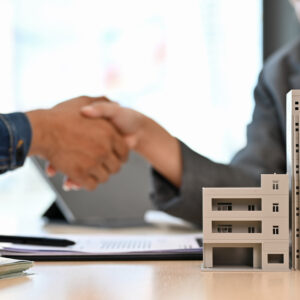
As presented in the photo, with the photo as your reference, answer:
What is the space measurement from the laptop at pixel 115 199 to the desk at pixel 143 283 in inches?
29.4

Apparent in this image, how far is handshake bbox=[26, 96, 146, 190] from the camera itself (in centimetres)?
142

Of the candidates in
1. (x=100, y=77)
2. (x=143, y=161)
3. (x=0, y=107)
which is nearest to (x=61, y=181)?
(x=143, y=161)

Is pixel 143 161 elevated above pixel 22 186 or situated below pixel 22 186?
above

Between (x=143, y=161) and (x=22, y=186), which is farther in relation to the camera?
(x=22, y=186)

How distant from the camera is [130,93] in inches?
127

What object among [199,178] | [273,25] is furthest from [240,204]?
[273,25]

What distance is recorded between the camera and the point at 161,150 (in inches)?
53.9

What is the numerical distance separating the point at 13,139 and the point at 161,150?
1.12 ft

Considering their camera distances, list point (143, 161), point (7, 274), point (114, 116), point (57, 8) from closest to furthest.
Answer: point (7, 274), point (114, 116), point (143, 161), point (57, 8)

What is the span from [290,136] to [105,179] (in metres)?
0.87

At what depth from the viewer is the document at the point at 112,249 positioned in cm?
83

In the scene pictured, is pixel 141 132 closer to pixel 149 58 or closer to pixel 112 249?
pixel 112 249

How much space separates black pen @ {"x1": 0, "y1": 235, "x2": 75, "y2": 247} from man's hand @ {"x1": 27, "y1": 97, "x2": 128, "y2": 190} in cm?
46

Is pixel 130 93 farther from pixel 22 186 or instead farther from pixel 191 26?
pixel 22 186
